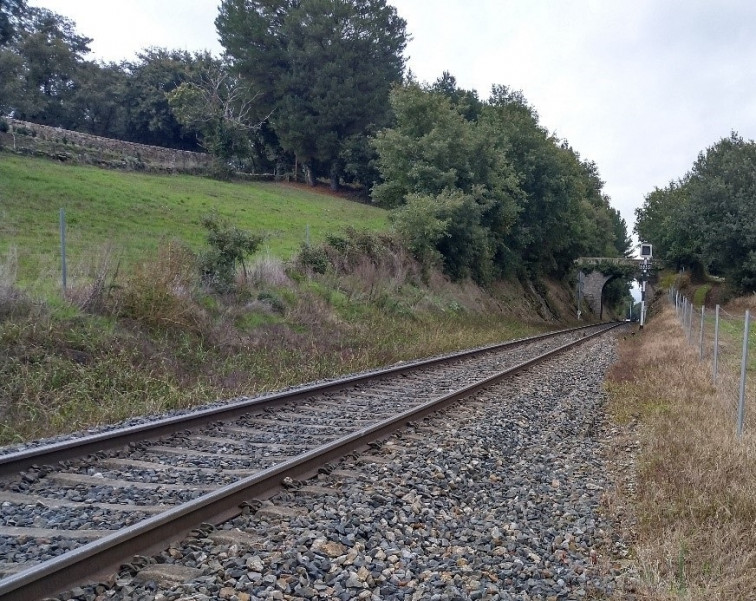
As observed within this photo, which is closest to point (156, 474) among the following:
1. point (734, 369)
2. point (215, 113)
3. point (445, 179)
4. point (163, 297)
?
point (163, 297)

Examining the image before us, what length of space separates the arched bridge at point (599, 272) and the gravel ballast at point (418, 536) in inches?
2193

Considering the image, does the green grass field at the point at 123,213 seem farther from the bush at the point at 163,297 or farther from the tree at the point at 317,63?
the tree at the point at 317,63

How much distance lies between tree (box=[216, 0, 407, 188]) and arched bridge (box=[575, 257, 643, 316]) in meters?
22.5

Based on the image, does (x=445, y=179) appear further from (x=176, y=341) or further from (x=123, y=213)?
(x=176, y=341)

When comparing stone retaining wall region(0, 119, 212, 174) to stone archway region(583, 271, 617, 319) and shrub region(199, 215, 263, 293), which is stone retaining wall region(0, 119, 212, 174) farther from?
stone archway region(583, 271, 617, 319)

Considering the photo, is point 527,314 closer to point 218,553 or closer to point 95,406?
point 95,406

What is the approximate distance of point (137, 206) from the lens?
26.3 m

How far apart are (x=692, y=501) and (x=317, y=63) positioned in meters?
50.7

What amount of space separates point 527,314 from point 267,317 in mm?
26008

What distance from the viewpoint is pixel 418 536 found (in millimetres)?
4949

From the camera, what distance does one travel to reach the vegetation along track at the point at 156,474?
4.13 meters

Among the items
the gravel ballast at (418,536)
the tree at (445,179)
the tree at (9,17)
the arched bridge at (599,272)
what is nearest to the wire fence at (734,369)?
the gravel ballast at (418,536)

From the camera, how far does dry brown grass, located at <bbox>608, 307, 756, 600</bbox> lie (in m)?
4.16

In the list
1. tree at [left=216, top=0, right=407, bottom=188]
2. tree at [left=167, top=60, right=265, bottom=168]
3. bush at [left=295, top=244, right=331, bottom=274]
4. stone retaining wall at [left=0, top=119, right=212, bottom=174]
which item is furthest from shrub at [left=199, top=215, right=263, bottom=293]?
tree at [left=216, top=0, right=407, bottom=188]
